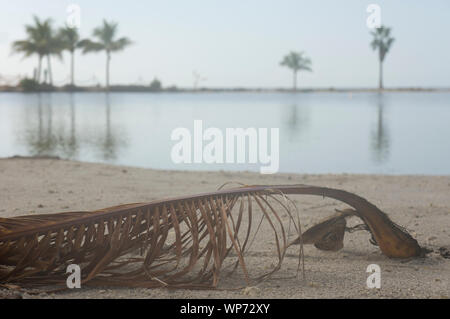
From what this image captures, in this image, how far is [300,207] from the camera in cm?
469

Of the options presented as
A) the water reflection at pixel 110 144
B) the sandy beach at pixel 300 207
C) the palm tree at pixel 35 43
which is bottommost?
the sandy beach at pixel 300 207

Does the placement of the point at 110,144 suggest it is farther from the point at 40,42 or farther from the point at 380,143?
the point at 40,42

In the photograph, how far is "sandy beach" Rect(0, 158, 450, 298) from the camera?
232cm

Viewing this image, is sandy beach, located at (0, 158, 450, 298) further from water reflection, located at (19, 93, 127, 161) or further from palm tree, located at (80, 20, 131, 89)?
palm tree, located at (80, 20, 131, 89)

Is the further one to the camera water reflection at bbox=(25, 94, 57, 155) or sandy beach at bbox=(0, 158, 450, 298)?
water reflection at bbox=(25, 94, 57, 155)

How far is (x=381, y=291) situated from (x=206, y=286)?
0.83 meters

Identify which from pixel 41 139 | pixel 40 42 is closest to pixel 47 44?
pixel 40 42

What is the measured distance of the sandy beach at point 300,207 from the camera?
2324mm

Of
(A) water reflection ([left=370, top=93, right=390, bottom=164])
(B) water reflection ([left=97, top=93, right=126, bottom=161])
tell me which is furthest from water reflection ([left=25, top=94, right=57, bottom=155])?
(A) water reflection ([left=370, top=93, right=390, bottom=164])

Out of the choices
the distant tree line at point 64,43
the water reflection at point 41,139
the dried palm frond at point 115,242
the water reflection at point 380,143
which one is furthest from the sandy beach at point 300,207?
the distant tree line at point 64,43

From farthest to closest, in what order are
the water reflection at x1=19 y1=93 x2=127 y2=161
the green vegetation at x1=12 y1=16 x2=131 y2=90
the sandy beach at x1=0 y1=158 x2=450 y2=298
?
1. the green vegetation at x1=12 y1=16 x2=131 y2=90
2. the water reflection at x1=19 y1=93 x2=127 y2=161
3. the sandy beach at x1=0 y1=158 x2=450 y2=298

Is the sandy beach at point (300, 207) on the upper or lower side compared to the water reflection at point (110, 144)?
lower

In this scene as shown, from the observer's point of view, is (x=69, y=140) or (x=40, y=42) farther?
(x=40, y=42)

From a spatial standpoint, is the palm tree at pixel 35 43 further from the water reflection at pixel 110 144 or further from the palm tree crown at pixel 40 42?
the water reflection at pixel 110 144
